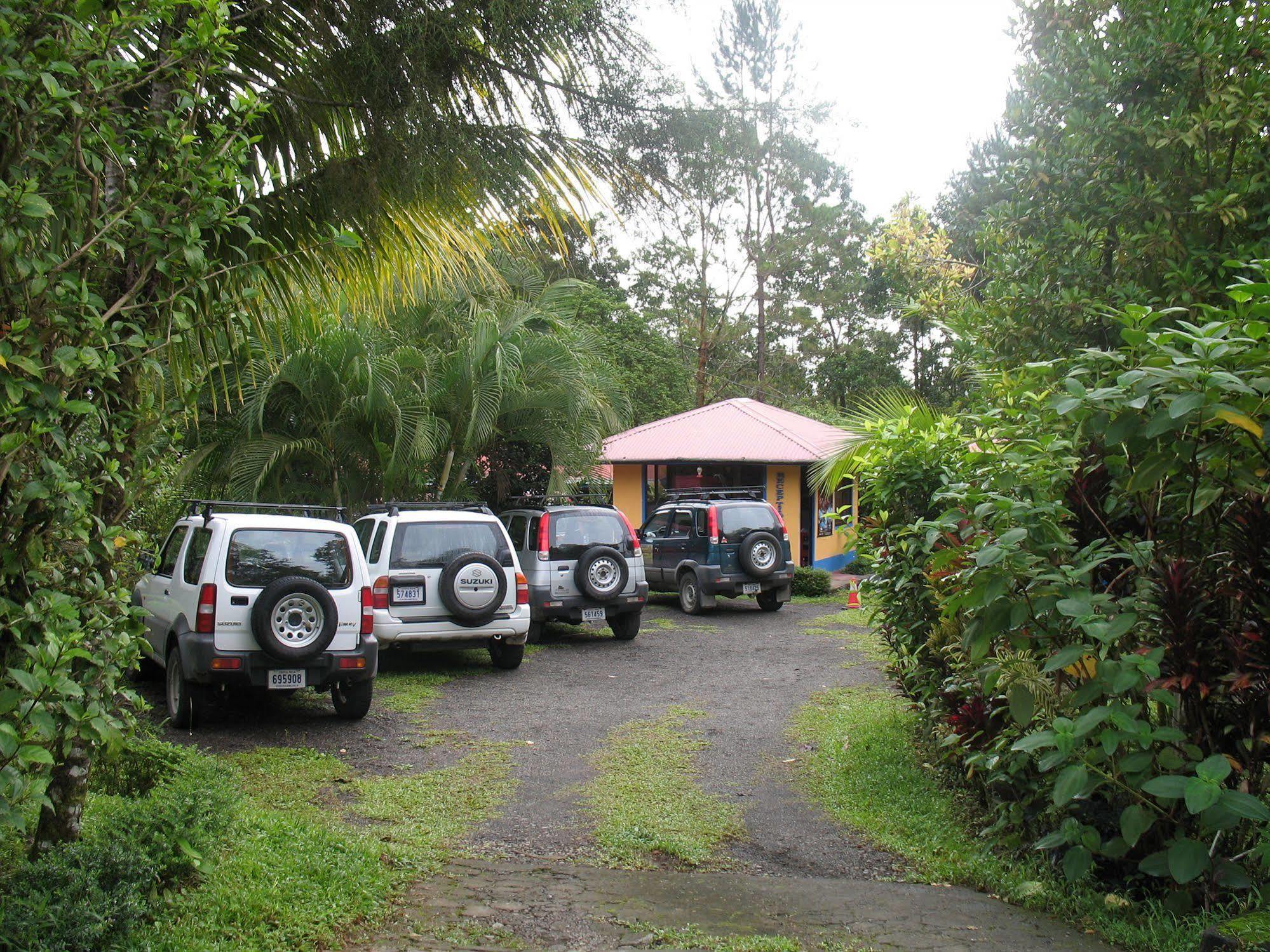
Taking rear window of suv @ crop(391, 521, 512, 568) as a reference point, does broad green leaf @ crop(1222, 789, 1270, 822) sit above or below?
below

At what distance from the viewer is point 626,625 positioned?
1413 centimetres

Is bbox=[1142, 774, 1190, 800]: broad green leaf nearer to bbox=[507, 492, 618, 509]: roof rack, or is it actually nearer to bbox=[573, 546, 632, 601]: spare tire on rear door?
bbox=[573, 546, 632, 601]: spare tire on rear door

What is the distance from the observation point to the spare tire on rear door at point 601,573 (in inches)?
524

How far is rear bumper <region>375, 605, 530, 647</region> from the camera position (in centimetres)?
1075

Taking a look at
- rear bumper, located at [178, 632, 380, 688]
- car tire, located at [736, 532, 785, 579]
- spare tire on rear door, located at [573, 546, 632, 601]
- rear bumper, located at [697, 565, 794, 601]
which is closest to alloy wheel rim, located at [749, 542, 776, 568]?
car tire, located at [736, 532, 785, 579]

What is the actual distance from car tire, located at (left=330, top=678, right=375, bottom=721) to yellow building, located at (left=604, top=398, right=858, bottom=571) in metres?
14.4

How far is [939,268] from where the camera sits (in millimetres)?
9266

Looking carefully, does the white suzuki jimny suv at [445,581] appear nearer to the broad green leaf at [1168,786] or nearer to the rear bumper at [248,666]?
the rear bumper at [248,666]

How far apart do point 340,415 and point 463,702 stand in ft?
18.2

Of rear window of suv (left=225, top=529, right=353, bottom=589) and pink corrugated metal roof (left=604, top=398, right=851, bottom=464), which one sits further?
pink corrugated metal roof (left=604, top=398, right=851, bottom=464)

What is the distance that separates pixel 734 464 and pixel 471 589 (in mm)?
14030

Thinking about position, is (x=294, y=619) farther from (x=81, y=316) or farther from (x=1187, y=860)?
(x=1187, y=860)

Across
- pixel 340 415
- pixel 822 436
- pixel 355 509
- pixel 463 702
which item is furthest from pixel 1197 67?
pixel 822 436

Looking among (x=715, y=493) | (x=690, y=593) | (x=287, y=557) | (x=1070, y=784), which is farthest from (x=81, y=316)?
(x=715, y=493)
